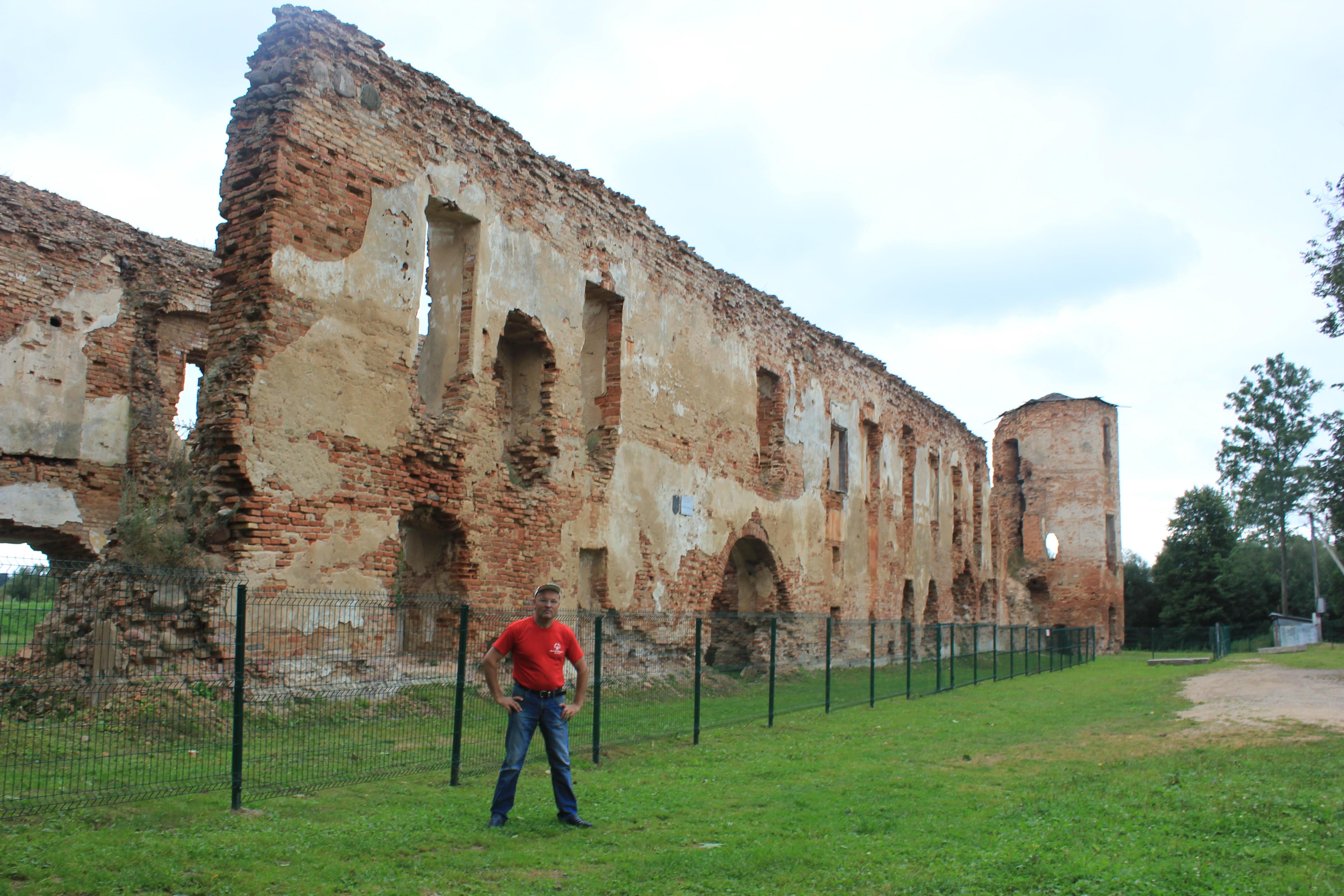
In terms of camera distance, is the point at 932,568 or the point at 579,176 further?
the point at 932,568

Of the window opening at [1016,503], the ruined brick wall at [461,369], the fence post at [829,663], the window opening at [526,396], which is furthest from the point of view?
the window opening at [1016,503]

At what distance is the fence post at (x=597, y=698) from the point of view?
905 cm

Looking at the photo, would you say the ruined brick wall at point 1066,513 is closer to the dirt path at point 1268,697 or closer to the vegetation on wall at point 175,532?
the dirt path at point 1268,697

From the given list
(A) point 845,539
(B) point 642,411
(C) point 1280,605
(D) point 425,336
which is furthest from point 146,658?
(C) point 1280,605

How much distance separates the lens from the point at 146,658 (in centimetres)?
903

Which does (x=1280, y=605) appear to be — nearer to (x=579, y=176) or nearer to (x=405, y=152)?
(x=579, y=176)

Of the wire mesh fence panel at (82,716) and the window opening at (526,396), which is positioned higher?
the window opening at (526,396)

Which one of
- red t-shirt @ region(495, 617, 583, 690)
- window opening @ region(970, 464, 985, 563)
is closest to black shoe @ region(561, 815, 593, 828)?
red t-shirt @ region(495, 617, 583, 690)

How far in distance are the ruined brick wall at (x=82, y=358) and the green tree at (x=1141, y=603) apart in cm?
4511

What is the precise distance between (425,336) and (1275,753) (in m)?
10.7

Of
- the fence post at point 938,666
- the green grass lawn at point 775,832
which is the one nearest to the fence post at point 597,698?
the green grass lawn at point 775,832

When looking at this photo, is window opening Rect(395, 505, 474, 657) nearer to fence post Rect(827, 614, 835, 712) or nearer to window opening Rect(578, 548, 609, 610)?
window opening Rect(578, 548, 609, 610)

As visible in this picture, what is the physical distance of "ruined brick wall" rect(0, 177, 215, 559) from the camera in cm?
1581

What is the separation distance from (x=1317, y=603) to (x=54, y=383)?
43.6 metres
